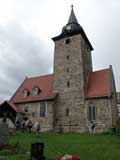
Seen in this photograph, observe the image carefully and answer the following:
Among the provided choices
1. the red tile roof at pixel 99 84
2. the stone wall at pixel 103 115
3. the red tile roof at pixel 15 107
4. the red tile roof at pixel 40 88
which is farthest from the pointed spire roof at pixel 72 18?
the red tile roof at pixel 15 107

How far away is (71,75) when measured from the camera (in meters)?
33.0

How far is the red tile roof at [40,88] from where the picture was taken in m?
33.9

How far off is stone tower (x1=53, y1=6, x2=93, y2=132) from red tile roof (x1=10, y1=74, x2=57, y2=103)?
1.49 m

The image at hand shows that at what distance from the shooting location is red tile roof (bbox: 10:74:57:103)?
33869 millimetres

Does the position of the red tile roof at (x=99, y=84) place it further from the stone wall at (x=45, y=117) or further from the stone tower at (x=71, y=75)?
the stone wall at (x=45, y=117)

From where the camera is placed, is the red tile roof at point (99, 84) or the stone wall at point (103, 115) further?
the red tile roof at point (99, 84)

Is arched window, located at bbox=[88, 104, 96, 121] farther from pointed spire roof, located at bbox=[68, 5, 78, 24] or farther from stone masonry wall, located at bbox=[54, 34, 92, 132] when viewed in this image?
pointed spire roof, located at bbox=[68, 5, 78, 24]

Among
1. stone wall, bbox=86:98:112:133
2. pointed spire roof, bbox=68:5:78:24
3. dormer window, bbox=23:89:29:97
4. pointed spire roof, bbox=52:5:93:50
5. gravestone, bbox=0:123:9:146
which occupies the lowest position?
gravestone, bbox=0:123:9:146

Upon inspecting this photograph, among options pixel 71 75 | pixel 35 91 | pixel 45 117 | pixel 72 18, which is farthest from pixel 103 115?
pixel 72 18

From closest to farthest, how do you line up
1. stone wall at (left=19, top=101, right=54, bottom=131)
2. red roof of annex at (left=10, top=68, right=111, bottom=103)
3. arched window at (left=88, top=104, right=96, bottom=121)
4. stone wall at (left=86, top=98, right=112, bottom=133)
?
1. stone wall at (left=86, top=98, right=112, bottom=133)
2. arched window at (left=88, top=104, right=96, bottom=121)
3. red roof of annex at (left=10, top=68, right=111, bottom=103)
4. stone wall at (left=19, top=101, right=54, bottom=131)

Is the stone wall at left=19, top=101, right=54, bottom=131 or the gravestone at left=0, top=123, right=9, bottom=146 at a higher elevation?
the stone wall at left=19, top=101, right=54, bottom=131

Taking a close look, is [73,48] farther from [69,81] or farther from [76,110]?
[76,110]

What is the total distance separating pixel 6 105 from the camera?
3375 cm

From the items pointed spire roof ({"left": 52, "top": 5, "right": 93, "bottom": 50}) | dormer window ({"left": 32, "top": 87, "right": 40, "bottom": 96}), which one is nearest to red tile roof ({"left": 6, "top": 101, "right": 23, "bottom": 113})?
dormer window ({"left": 32, "top": 87, "right": 40, "bottom": 96})
